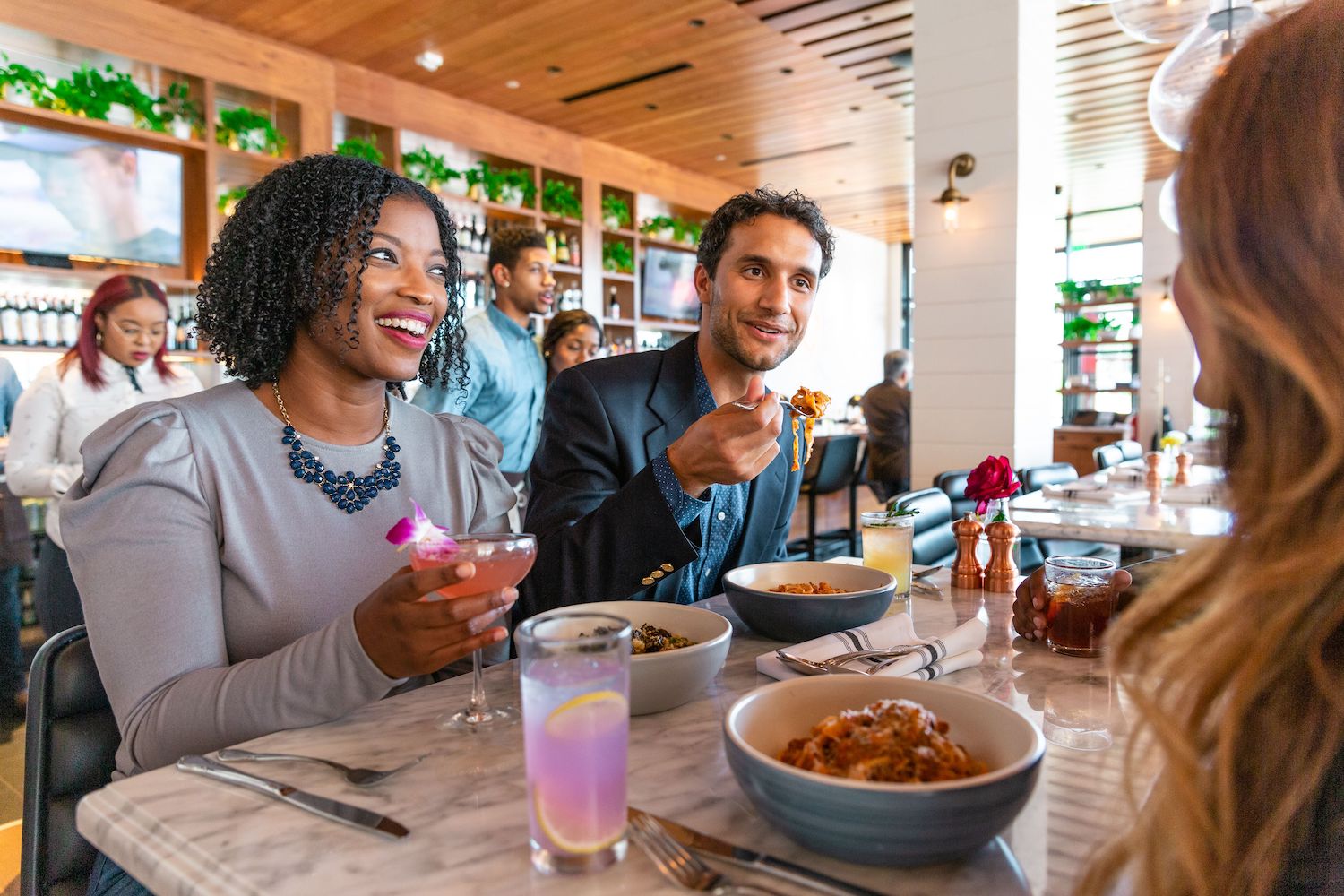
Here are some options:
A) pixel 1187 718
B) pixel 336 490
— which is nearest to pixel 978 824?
pixel 1187 718

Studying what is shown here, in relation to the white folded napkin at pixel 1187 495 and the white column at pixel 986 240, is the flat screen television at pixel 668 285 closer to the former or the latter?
the white column at pixel 986 240

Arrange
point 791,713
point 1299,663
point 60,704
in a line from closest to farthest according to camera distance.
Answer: point 1299,663 < point 791,713 < point 60,704

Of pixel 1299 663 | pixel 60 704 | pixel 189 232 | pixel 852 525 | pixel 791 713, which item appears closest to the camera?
pixel 1299 663

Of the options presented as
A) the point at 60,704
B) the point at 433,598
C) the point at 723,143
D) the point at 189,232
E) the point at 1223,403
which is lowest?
the point at 60,704

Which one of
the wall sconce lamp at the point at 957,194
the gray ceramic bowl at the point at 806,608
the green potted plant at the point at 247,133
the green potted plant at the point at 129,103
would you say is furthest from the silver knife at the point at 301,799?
the green potted plant at the point at 247,133

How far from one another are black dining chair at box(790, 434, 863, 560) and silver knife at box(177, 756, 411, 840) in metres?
4.84

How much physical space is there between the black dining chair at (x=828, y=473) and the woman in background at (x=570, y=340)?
1.92 metres

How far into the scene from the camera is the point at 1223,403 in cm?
58

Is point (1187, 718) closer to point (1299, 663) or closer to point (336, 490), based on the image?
point (1299, 663)

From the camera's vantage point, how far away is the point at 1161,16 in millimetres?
2584

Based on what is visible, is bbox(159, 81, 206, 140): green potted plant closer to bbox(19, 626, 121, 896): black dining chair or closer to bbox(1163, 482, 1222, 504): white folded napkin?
bbox(19, 626, 121, 896): black dining chair

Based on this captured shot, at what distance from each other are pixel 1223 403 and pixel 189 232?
557 centimetres

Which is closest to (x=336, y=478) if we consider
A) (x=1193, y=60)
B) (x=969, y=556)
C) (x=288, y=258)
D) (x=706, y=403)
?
(x=288, y=258)

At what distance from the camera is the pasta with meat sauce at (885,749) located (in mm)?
673
